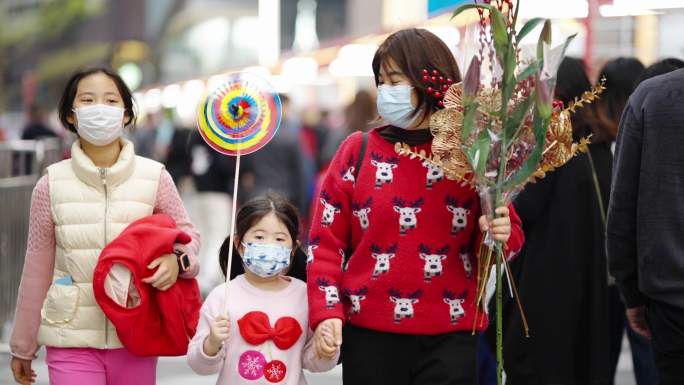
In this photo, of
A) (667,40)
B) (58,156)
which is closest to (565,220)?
(667,40)

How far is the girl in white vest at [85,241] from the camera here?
4.77 metres

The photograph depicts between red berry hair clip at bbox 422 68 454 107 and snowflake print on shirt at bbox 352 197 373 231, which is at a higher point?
red berry hair clip at bbox 422 68 454 107

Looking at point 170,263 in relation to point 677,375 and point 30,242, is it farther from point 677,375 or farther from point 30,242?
point 677,375

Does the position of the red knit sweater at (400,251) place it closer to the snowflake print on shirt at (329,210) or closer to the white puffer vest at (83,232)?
the snowflake print on shirt at (329,210)

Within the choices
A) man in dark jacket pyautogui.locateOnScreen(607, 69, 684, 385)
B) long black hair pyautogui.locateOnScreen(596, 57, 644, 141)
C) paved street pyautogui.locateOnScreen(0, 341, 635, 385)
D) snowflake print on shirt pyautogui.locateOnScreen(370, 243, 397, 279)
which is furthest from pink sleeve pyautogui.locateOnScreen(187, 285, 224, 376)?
paved street pyautogui.locateOnScreen(0, 341, 635, 385)

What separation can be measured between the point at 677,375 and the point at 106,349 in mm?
2194

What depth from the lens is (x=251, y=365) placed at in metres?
4.55

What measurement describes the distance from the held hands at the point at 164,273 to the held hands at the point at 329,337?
2.62 feet

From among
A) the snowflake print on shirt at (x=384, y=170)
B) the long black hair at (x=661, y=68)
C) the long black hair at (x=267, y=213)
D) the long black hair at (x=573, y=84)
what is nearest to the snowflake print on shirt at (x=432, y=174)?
the snowflake print on shirt at (x=384, y=170)

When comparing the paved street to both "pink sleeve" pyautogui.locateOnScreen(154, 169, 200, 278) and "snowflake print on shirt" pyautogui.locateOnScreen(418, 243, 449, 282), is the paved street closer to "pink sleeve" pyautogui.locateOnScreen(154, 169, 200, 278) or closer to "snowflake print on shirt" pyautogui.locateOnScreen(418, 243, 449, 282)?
"pink sleeve" pyautogui.locateOnScreen(154, 169, 200, 278)

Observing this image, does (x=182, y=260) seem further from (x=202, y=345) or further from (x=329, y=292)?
(x=329, y=292)

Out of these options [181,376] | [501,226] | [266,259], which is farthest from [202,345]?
[181,376]

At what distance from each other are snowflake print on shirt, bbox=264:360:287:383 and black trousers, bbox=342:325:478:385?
31 cm

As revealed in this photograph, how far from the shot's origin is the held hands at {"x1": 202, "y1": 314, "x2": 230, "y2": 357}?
14.3ft
